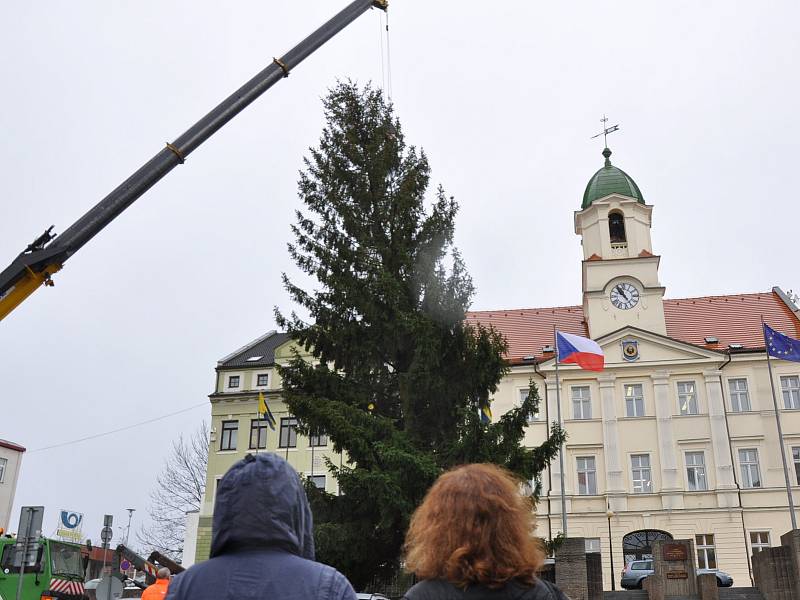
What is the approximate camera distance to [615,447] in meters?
40.1

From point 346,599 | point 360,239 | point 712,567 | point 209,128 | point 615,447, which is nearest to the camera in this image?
point 346,599

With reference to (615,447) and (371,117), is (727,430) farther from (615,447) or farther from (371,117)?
(371,117)

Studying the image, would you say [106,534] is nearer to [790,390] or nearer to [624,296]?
[624,296]

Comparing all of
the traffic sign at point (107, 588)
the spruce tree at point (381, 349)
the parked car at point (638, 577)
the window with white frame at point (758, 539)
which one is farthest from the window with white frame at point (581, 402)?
the traffic sign at point (107, 588)

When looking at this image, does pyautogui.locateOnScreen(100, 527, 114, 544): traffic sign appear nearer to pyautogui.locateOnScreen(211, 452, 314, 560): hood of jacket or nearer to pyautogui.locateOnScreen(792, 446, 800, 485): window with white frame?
pyautogui.locateOnScreen(211, 452, 314, 560): hood of jacket

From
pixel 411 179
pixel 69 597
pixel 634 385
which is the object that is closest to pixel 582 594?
pixel 411 179

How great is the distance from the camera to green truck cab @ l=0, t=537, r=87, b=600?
19725 mm

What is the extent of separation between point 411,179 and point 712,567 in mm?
25837

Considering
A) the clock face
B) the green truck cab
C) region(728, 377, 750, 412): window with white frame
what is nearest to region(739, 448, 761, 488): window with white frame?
region(728, 377, 750, 412): window with white frame

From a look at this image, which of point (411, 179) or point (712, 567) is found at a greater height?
point (411, 179)

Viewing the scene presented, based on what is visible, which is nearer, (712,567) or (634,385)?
(712,567)

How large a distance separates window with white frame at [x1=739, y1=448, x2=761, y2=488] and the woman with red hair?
3925 cm

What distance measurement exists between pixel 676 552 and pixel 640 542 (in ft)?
47.8

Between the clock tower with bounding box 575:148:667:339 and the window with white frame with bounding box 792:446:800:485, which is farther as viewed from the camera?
the clock tower with bounding box 575:148:667:339
